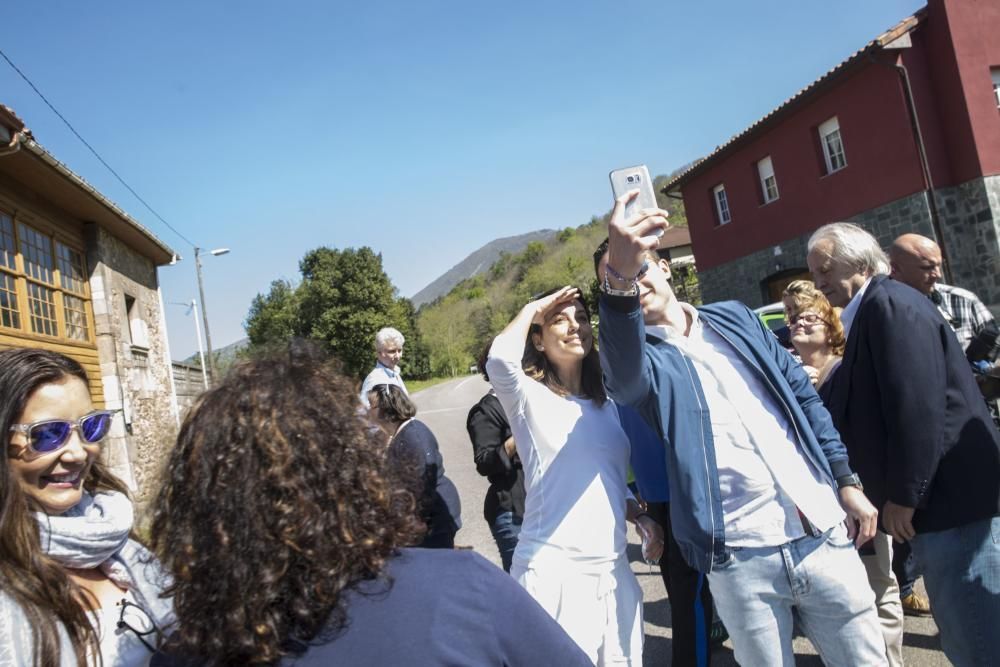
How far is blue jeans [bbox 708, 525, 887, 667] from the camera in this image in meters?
2.04

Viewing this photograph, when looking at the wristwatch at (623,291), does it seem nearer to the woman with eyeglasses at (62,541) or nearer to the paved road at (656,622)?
the woman with eyeglasses at (62,541)

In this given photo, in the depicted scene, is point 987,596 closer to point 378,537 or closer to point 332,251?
point 378,537

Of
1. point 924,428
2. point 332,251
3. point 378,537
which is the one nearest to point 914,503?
point 924,428

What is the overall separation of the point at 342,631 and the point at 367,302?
44735 millimetres

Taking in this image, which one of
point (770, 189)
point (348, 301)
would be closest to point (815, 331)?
point (770, 189)

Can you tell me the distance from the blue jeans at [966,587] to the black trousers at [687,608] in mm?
941

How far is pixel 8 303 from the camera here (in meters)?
10.4

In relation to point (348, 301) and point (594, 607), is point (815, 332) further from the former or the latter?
point (348, 301)

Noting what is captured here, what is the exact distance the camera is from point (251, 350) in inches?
53.7

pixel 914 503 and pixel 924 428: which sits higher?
pixel 924 428

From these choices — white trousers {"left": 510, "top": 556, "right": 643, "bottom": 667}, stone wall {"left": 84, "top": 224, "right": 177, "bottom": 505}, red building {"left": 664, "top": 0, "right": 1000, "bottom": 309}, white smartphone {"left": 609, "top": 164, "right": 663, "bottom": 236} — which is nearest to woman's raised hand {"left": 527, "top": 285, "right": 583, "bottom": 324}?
white smartphone {"left": 609, "top": 164, "right": 663, "bottom": 236}

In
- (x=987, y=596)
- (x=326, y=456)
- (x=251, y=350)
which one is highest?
(x=251, y=350)

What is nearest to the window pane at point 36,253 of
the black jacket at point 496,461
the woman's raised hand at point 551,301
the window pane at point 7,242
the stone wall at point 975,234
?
the window pane at point 7,242

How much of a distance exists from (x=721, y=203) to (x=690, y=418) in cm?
2128
